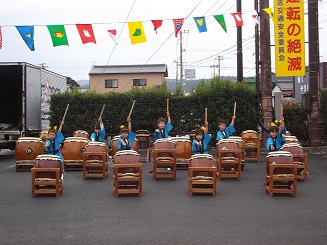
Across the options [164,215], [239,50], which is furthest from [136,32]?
[239,50]

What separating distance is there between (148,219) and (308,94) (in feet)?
40.2

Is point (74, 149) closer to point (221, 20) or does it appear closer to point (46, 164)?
point (46, 164)

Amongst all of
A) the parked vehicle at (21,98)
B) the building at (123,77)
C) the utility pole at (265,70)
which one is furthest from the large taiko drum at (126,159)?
the building at (123,77)

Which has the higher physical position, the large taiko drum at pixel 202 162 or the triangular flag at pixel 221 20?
the triangular flag at pixel 221 20

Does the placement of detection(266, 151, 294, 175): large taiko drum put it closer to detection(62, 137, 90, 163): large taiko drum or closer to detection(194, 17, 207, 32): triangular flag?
detection(62, 137, 90, 163): large taiko drum

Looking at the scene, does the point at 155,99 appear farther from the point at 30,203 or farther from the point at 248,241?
the point at 248,241

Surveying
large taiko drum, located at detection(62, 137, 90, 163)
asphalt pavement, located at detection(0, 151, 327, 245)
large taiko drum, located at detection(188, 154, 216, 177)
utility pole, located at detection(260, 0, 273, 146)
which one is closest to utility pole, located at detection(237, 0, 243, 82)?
utility pole, located at detection(260, 0, 273, 146)

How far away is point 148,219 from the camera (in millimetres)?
7852

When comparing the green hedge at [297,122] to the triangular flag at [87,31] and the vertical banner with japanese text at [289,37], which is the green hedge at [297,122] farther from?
the triangular flag at [87,31]

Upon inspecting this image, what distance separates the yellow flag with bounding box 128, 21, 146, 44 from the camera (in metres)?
15.1

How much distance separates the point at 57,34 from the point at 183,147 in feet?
17.7

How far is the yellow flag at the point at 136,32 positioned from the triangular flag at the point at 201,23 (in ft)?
5.80

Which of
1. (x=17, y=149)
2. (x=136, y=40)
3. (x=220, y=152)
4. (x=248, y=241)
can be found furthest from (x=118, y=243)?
(x=136, y=40)

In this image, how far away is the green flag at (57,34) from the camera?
14826mm
